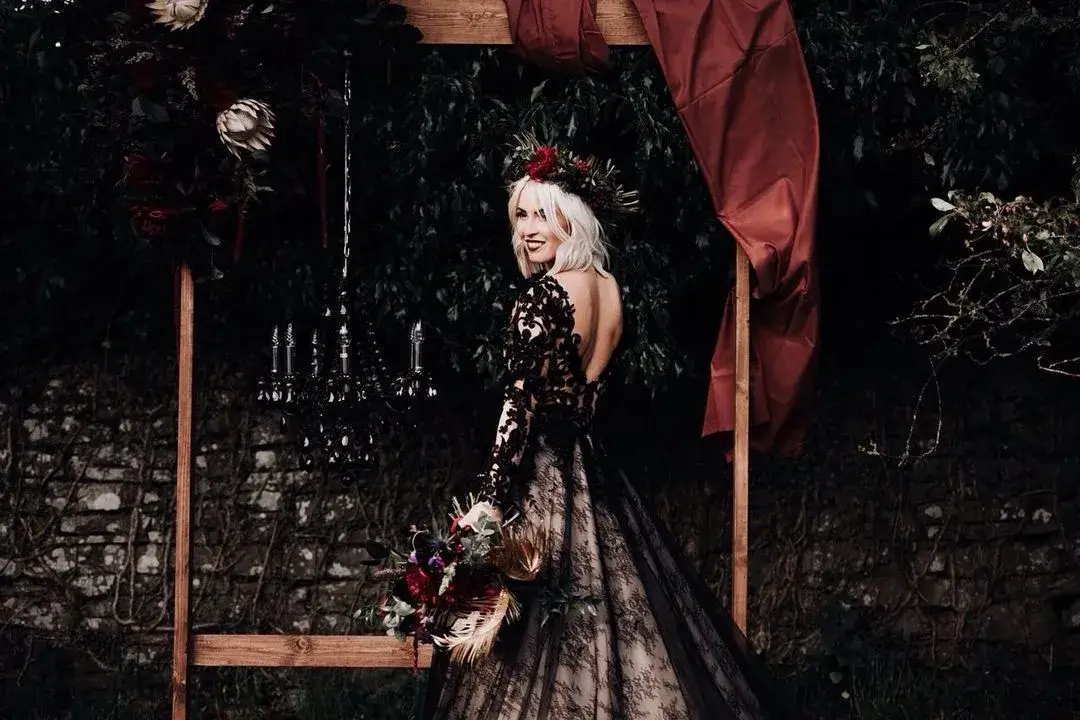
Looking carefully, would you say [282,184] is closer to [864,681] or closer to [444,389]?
[444,389]

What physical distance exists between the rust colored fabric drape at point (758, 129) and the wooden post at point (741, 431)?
66mm

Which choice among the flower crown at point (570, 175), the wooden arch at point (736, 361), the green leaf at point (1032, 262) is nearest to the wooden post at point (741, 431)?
the wooden arch at point (736, 361)

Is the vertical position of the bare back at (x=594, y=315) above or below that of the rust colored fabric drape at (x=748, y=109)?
below

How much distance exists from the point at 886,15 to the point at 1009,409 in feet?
5.88

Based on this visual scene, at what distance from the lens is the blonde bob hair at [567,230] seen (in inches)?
144

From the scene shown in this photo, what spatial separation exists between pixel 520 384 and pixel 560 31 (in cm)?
116

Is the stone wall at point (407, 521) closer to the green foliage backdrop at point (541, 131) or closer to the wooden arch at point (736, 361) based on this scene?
the green foliage backdrop at point (541, 131)

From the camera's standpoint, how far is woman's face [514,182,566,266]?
3727 mm

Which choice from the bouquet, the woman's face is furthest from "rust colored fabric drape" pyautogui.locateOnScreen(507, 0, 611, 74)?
the bouquet

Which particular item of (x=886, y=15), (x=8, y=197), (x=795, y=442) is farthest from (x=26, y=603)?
(x=886, y=15)

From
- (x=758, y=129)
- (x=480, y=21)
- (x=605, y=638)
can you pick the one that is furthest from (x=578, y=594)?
(x=480, y=21)

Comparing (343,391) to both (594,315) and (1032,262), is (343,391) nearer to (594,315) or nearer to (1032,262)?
(594,315)

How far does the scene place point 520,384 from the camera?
348cm
